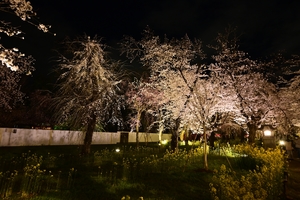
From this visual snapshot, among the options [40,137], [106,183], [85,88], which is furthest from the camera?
[40,137]

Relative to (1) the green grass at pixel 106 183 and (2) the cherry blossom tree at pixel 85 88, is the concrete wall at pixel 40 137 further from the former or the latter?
(1) the green grass at pixel 106 183

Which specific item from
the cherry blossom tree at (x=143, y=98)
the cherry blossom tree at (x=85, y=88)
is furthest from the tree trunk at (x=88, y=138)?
the cherry blossom tree at (x=143, y=98)

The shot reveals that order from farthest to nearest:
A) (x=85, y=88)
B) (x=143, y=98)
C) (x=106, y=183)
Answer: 1. (x=143, y=98)
2. (x=85, y=88)
3. (x=106, y=183)

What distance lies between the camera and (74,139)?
25.3 metres

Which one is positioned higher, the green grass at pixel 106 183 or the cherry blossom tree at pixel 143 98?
the cherry blossom tree at pixel 143 98

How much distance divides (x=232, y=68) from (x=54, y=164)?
664 inches

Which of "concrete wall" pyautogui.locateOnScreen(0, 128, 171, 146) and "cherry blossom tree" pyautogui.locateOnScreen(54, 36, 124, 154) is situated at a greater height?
"cherry blossom tree" pyautogui.locateOnScreen(54, 36, 124, 154)

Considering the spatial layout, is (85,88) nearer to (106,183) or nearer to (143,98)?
(106,183)

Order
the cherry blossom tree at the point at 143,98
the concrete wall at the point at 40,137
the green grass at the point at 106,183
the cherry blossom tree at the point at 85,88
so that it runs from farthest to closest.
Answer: the cherry blossom tree at the point at 143,98
the concrete wall at the point at 40,137
the cherry blossom tree at the point at 85,88
the green grass at the point at 106,183

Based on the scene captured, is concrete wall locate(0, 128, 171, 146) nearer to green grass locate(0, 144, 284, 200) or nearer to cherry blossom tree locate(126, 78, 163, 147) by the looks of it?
cherry blossom tree locate(126, 78, 163, 147)

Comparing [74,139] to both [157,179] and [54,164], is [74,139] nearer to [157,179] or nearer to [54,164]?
[54,164]

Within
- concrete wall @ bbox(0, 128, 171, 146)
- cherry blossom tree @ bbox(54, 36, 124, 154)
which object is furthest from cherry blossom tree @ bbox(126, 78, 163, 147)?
cherry blossom tree @ bbox(54, 36, 124, 154)

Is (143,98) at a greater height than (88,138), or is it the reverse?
(143,98)

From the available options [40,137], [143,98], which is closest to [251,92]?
[143,98]
